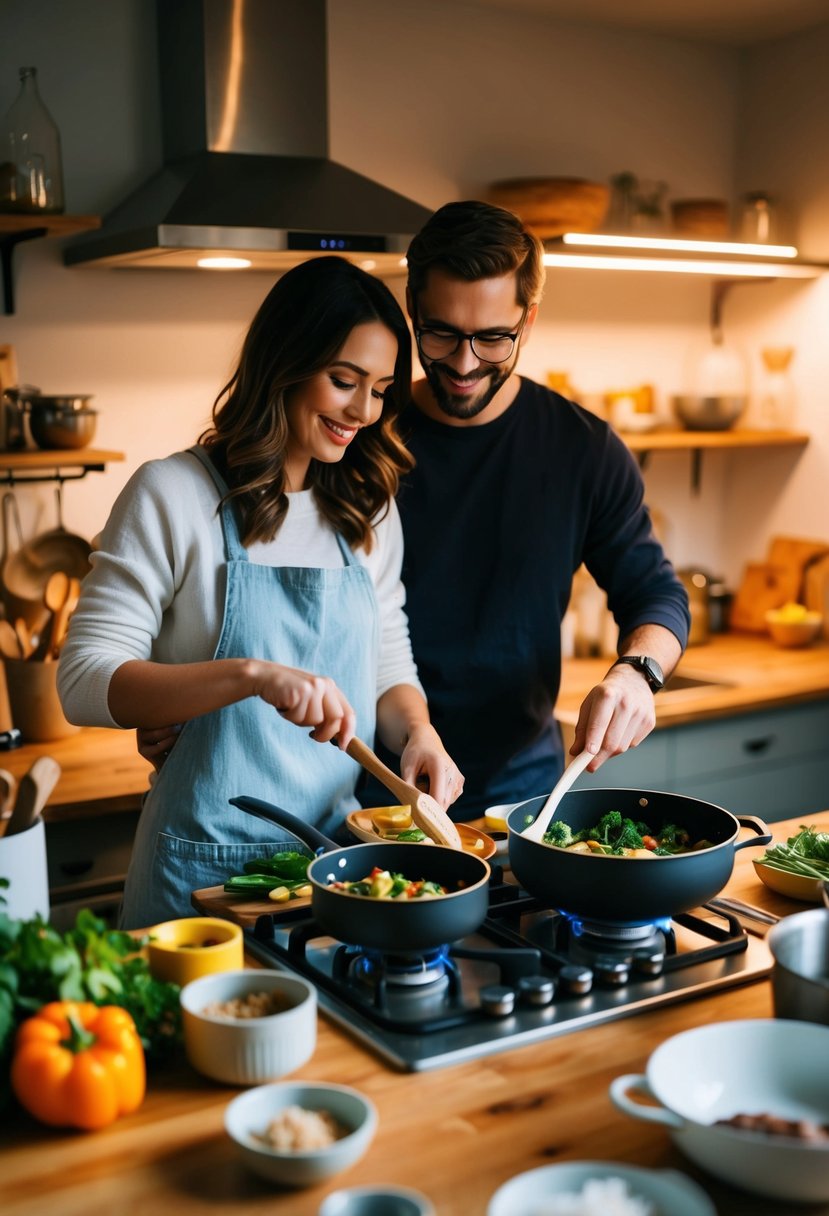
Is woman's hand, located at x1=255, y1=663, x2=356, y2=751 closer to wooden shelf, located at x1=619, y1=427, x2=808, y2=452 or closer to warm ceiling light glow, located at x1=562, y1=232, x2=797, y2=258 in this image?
warm ceiling light glow, located at x1=562, y1=232, x2=797, y2=258

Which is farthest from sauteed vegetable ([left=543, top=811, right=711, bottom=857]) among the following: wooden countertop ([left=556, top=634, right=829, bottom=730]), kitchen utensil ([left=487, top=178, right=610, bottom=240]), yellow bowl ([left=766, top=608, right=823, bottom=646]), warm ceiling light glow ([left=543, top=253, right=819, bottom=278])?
yellow bowl ([left=766, top=608, right=823, bottom=646])

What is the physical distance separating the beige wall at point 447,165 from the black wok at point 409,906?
6.24ft

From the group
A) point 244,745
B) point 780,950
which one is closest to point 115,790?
point 244,745

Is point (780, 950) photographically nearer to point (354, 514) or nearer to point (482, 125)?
point (354, 514)

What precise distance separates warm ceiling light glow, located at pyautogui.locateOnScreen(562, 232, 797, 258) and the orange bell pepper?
250 centimetres

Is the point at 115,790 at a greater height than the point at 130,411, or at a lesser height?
lesser

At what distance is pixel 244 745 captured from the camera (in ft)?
5.80

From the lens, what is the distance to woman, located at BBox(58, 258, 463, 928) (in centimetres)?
169

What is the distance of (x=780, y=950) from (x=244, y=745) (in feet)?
2.77

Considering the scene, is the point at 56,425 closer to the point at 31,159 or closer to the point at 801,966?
the point at 31,159

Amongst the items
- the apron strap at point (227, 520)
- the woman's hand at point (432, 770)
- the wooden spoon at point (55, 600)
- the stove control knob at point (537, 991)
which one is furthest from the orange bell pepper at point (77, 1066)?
the wooden spoon at point (55, 600)

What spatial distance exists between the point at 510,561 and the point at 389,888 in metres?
1.02

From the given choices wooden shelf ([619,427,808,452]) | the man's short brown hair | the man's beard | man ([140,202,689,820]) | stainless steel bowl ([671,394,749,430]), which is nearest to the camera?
the man's short brown hair

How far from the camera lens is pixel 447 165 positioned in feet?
11.4
